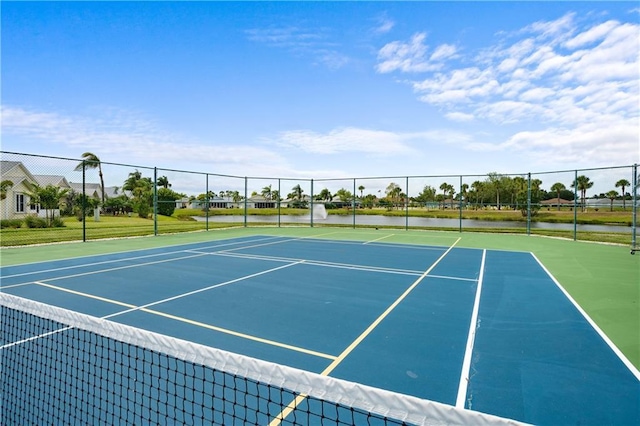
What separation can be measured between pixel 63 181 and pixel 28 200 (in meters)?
1.81

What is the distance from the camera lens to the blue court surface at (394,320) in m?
3.29

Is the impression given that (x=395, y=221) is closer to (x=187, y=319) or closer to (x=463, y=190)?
(x=463, y=190)

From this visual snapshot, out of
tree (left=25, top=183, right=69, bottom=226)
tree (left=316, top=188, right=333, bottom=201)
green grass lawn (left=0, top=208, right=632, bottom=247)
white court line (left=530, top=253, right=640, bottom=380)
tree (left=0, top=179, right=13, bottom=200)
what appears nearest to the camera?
white court line (left=530, top=253, right=640, bottom=380)

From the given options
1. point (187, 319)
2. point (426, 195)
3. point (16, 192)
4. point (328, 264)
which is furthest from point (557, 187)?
point (16, 192)

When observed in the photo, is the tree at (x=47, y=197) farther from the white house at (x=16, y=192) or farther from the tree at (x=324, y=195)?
the tree at (x=324, y=195)

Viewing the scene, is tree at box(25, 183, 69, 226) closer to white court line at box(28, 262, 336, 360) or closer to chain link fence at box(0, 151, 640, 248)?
chain link fence at box(0, 151, 640, 248)

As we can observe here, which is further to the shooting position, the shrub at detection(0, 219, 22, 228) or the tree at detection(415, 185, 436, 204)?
the tree at detection(415, 185, 436, 204)

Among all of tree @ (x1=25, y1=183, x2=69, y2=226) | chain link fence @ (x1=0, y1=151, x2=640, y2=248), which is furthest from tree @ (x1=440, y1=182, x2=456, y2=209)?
tree @ (x1=25, y1=183, x2=69, y2=226)

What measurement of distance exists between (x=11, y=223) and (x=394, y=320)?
60.8 ft

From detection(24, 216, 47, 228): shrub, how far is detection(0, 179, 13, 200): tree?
5.44 feet

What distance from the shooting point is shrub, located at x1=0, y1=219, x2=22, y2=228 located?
15.2 metres

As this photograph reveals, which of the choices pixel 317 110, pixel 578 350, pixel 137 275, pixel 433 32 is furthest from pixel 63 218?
pixel 578 350

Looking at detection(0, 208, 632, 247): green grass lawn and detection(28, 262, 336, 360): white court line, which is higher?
detection(0, 208, 632, 247): green grass lawn

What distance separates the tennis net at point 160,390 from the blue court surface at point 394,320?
70 cm
